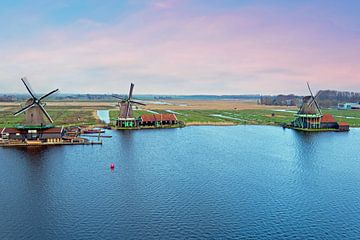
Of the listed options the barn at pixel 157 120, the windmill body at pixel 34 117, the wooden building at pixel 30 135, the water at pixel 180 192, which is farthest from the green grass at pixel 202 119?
the water at pixel 180 192

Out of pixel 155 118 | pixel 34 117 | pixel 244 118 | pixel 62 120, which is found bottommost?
pixel 244 118

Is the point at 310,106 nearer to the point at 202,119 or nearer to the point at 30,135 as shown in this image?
the point at 202,119

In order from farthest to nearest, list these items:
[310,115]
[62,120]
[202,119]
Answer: [202,119] < [62,120] < [310,115]

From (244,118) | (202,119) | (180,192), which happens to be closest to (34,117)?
(180,192)

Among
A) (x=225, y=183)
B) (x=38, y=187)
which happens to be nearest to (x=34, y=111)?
(x=38, y=187)

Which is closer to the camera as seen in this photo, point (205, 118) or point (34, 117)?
point (34, 117)

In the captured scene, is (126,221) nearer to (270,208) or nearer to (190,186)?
(190,186)

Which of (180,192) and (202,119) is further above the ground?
(202,119)

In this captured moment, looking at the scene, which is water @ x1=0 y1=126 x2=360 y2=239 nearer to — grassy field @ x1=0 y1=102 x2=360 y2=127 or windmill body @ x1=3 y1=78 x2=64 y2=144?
windmill body @ x1=3 y1=78 x2=64 y2=144

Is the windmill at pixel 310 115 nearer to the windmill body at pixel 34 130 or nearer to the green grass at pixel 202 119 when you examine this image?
the green grass at pixel 202 119
